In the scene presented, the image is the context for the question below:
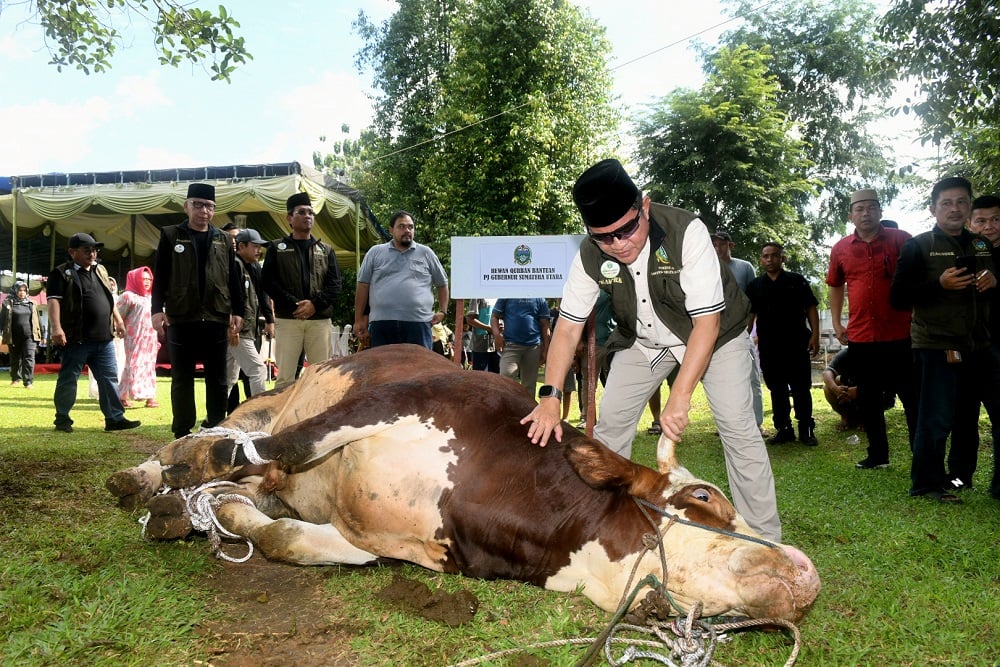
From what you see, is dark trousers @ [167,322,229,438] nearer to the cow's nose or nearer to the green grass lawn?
the green grass lawn

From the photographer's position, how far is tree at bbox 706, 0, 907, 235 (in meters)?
26.9

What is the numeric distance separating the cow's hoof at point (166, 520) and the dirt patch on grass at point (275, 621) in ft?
0.77

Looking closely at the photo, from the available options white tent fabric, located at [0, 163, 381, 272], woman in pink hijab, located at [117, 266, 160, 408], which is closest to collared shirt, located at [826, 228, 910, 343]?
woman in pink hijab, located at [117, 266, 160, 408]

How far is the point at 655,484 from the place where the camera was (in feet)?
8.03

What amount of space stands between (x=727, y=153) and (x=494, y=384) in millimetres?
22016

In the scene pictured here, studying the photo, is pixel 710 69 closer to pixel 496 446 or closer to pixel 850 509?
pixel 850 509

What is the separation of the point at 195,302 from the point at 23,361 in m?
8.59

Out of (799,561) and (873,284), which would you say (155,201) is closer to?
(873,284)

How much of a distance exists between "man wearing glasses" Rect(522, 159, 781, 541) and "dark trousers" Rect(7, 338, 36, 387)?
11.9m

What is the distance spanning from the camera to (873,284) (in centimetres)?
579

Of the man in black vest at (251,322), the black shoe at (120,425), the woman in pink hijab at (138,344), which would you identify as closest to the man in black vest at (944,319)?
the man in black vest at (251,322)

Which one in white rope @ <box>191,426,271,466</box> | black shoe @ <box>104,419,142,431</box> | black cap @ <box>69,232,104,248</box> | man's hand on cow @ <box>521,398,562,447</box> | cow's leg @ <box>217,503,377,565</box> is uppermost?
black cap @ <box>69,232,104,248</box>

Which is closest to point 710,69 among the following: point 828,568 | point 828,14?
point 828,14

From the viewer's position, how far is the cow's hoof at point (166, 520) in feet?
10.0
